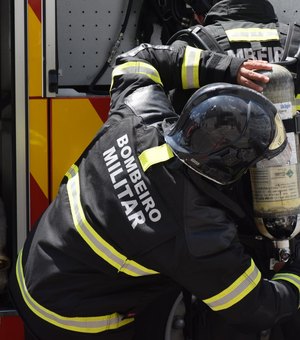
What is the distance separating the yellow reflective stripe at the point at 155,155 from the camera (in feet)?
7.29

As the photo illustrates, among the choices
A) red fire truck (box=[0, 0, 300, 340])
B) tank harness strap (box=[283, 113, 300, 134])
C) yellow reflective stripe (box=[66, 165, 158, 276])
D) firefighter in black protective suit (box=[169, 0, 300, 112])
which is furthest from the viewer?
red fire truck (box=[0, 0, 300, 340])

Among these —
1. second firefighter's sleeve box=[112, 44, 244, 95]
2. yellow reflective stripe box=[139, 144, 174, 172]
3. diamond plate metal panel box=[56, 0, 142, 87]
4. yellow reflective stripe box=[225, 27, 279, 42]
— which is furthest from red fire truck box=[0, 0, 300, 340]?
yellow reflective stripe box=[139, 144, 174, 172]

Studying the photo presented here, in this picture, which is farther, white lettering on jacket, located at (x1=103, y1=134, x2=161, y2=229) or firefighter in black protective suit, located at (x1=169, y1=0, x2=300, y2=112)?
firefighter in black protective suit, located at (x1=169, y1=0, x2=300, y2=112)

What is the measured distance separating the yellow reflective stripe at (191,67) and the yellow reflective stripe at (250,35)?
0.58ft

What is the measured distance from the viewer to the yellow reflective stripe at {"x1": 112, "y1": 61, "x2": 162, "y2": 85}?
254 cm

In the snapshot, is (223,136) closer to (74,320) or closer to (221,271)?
(221,271)

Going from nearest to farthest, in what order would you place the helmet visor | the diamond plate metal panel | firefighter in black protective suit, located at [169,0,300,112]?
the helmet visor < firefighter in black protective suit, located at [169,0,300,112] < the diamond plate metal panel

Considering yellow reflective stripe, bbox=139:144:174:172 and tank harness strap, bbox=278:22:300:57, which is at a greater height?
tank harness strap, bbox=278:22:300:57

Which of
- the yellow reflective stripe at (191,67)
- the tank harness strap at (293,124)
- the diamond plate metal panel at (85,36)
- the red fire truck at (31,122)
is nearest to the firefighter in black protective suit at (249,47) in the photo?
the yellow reflective stripe at (191,67)

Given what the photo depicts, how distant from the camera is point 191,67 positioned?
264cm

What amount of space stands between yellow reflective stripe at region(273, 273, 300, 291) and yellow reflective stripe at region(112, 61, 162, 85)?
0.81 meters

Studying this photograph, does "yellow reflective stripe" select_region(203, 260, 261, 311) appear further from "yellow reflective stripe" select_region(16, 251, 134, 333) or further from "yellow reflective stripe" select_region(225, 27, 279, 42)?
"yellow reflective stripe" select_region(225, 27, 279, 42)

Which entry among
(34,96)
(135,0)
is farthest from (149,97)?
(135,0)

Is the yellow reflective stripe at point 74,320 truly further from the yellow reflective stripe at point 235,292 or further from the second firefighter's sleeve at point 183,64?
the second firefighter's sleeve at point 183,64
